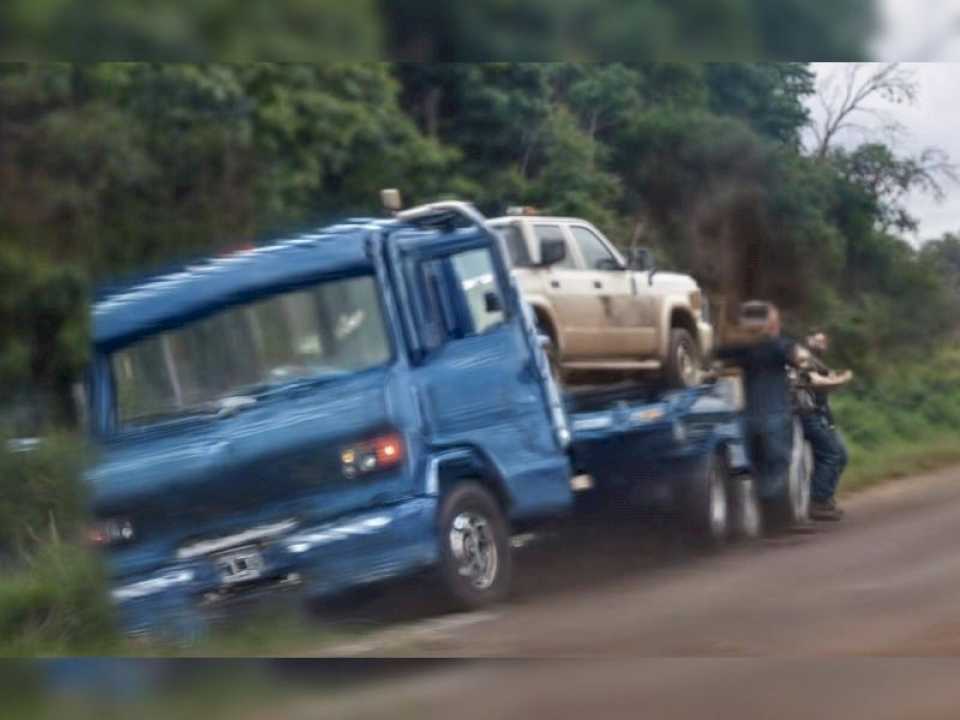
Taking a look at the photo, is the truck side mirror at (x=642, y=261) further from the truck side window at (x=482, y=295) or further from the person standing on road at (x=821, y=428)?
the person standing on road at (x=821, y=428)

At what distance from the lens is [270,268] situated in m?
4.81

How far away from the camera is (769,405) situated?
494 cm

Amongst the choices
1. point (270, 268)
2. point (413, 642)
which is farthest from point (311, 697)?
point (270, 268)

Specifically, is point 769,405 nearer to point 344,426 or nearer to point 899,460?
point 899,460

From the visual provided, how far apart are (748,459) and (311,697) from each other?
170cm

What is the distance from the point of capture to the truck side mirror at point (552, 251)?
4.81 meters

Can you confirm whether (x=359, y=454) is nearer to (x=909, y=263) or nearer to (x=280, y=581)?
(x=280, y=581)

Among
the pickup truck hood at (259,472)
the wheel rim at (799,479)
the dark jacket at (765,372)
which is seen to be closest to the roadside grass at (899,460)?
the wheel rim at (799,479)

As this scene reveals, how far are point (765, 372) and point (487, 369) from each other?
919mm

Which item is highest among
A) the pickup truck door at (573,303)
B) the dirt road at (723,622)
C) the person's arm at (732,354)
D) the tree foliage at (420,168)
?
the tree foliage at (420,168)

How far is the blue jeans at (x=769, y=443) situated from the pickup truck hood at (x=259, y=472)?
116 centimetres

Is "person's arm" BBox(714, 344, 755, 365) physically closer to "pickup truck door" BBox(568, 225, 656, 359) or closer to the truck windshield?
"pickup truck door" BBox(568, 225, 656, 359)

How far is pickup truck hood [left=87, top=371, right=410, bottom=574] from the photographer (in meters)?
4.66

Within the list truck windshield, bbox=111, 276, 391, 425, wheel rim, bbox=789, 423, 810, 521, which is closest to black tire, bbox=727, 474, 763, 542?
wheel rim, bbox=789, 423, 810, 521
